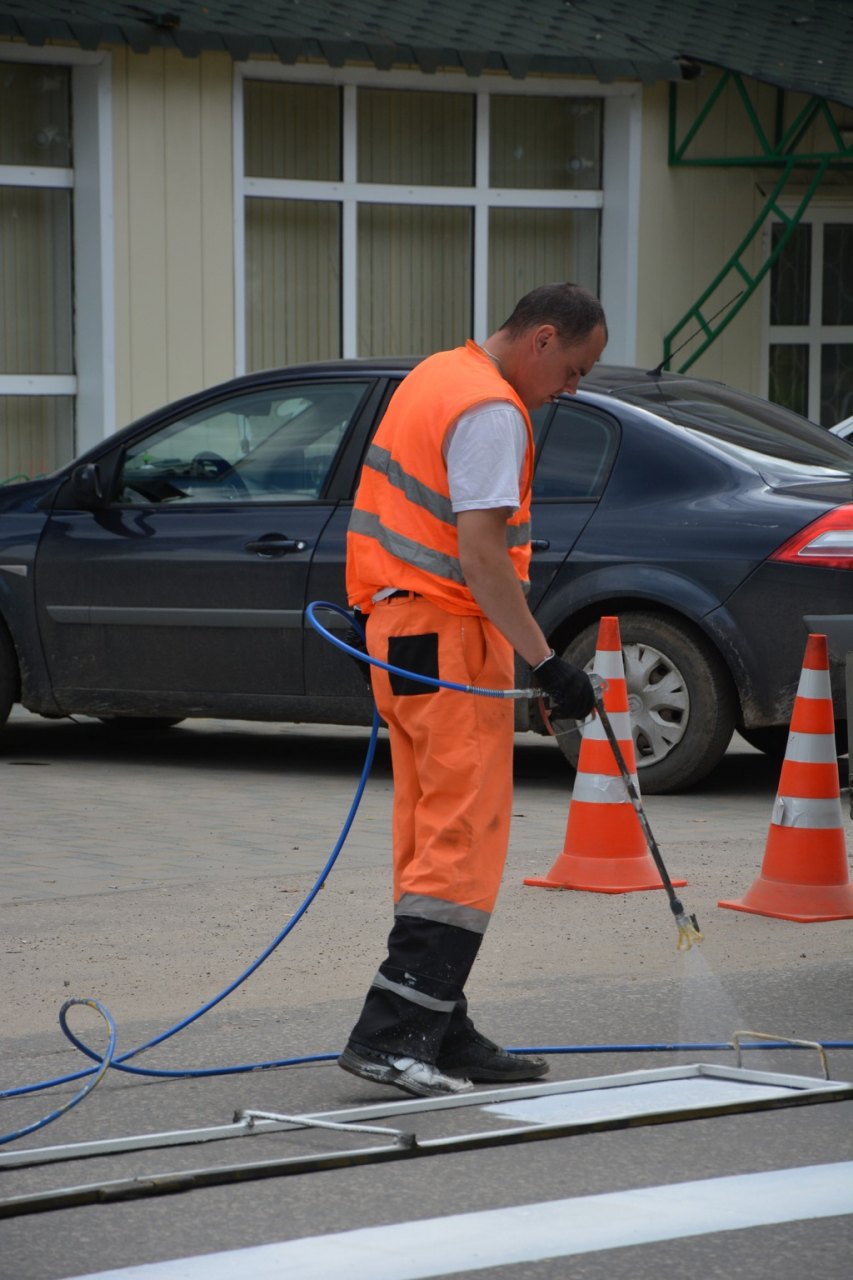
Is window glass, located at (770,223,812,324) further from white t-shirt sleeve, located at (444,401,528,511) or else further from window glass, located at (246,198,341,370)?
white t-shirt sleeve, located at (444,401,528,511)

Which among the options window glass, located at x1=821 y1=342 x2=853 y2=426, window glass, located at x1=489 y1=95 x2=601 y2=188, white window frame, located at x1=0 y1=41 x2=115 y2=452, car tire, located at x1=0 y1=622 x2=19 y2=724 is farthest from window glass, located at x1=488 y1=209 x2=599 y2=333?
car tire, located at x1=0 y1=622 x2=19 y2=724

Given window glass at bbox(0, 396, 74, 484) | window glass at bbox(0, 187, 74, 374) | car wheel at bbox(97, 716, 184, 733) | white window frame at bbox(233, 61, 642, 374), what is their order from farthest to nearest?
white window frame at bbox(233, 61, 642, 374) → window glass at bbox(0, 396, 74, 484) → window glass at bbox(0, 187, 74, 374) → car wheel at bbox(97, 716, 184, 733)

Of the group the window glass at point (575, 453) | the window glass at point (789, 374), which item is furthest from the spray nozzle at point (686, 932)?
the window glass at point (789, 374)

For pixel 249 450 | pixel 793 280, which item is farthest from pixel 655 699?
pixel 793 280

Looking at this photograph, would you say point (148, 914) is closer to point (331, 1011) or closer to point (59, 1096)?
point (331, 1011)

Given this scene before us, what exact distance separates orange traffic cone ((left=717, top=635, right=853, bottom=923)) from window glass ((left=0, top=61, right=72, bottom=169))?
29.5ft

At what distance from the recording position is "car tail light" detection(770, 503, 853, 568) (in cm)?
823

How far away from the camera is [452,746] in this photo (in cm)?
480

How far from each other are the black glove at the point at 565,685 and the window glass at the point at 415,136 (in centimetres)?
1096

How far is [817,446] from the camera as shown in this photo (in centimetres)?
908

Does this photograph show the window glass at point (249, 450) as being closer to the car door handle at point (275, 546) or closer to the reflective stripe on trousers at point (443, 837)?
the car door handle at point (275, 546)

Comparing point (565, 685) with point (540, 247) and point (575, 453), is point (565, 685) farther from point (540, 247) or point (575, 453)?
point (540, 247)

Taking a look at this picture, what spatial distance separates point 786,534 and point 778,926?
2173mm

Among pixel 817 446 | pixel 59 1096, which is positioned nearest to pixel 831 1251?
pixel 59 1096
